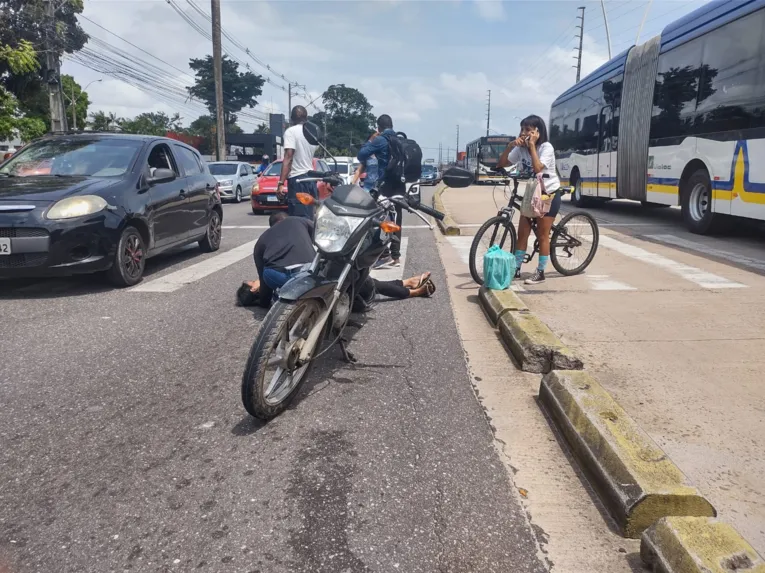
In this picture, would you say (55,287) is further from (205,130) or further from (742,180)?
(205,130)

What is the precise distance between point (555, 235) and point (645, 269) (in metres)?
1.51

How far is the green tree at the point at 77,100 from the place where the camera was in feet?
199

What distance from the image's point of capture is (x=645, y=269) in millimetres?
7680

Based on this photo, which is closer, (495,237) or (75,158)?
(495,237)

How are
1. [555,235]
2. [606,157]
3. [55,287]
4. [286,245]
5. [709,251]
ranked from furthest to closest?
[606,157] < [709,251] < [555,235] < [55,287] < [286,245]

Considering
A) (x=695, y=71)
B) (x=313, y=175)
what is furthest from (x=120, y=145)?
(x=695, y=71)

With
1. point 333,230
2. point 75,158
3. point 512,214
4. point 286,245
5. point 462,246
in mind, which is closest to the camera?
point 333,230

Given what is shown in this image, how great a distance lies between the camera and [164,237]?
7.48m

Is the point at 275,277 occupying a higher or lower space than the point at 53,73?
lower

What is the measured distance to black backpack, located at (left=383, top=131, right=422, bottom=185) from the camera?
743 cm

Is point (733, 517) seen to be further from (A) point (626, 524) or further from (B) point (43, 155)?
(B) point (43, 155)

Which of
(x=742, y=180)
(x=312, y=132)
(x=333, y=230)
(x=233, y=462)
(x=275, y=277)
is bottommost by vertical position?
(x=233, y=462)

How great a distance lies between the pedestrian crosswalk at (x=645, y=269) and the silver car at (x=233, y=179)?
12.5 m

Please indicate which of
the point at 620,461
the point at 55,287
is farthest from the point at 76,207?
the point at 620,461
